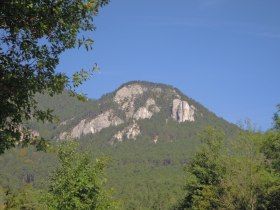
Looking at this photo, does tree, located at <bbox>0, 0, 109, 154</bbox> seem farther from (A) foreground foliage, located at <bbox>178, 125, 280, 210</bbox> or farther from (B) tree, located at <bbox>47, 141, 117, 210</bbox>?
(A) foreground foliage, located at <bbox>178, 125, 280, 210</bbox>

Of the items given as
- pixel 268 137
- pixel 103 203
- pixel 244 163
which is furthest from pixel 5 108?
pixel 268 137

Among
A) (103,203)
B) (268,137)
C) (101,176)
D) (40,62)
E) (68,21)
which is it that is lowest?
(103,203)

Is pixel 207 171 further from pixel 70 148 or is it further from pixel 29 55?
pixel 29 55

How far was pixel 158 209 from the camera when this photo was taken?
148m

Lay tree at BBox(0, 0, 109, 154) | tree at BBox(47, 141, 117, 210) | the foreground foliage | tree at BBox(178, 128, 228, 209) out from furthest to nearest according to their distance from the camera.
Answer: tree at BBox(178, 128, 228, 209)
the foreground foliage
tree at BBox(47, 141, 117, 210)
tree at BBox(0, 0, 109, 154)

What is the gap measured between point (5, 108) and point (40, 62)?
1.34m

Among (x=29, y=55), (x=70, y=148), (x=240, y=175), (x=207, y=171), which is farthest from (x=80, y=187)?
(x=207, y=171)

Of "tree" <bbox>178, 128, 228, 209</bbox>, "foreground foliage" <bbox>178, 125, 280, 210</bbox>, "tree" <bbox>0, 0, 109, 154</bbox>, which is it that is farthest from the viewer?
"tree" <bbox>178, 128, 228, 209</bbox>

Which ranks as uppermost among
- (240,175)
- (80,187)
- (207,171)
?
(207,171)

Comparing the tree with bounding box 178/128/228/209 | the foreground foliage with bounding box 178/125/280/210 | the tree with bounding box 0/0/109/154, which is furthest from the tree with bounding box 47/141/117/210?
the tree with bounding box 178/128/228/209

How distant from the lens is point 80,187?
66.3 ft

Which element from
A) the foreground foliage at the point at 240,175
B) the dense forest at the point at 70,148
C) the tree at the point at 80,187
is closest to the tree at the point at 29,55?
the dense forest at the point at 70,148

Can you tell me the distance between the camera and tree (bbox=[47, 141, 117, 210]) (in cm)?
2000

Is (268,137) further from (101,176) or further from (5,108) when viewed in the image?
(5,108)
